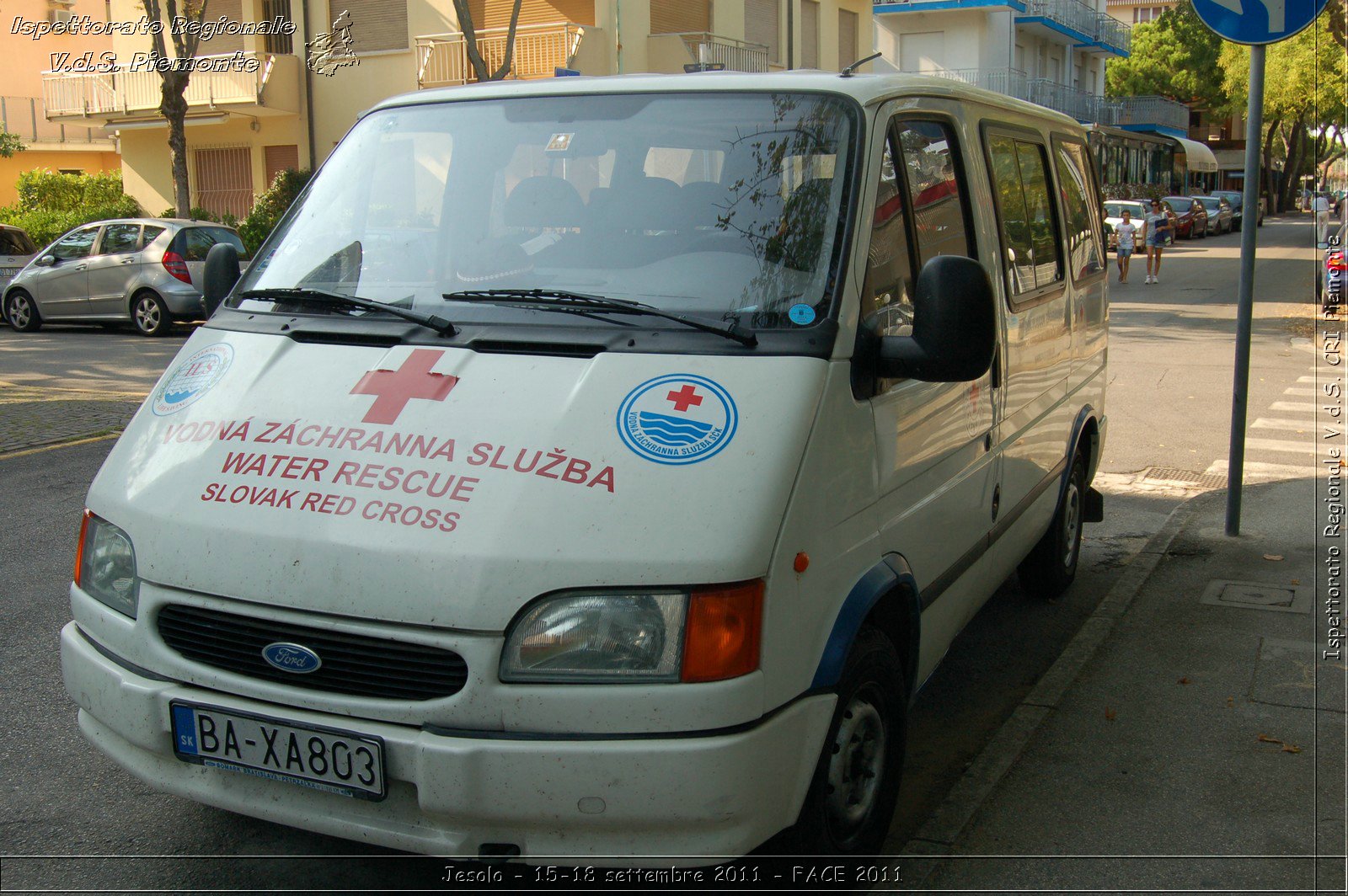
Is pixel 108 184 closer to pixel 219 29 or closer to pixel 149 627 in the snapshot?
pixel 219 29

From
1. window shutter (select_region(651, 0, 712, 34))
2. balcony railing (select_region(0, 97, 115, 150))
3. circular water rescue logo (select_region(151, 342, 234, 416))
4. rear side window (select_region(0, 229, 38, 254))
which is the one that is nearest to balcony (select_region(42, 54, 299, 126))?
window shutter (select_region(651, 0, 712, 34))

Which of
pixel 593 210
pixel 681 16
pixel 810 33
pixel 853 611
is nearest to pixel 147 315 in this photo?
pixel 681 16

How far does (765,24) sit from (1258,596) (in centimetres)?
2722

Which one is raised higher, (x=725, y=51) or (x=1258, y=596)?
(x=725, y=51)

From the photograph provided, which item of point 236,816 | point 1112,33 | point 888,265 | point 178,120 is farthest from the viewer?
point 1112,33

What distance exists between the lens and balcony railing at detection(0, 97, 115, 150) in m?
41.8

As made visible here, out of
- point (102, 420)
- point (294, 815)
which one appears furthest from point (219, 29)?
point (294, 815)

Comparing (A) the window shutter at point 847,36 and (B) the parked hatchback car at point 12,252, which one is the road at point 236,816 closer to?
(B) the parked hatchback car at point 12,252

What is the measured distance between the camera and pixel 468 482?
9.18ft

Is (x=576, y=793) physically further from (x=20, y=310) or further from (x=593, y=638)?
(x=20, y=310)

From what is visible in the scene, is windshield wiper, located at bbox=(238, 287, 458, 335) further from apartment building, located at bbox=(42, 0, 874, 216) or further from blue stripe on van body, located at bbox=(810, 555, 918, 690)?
apartment building, located at bbox=(42, 0, 874, 216)

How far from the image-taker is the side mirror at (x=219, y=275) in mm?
4277

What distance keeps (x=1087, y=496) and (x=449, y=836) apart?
15.2 ft

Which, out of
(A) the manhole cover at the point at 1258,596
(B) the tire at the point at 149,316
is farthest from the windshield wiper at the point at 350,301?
(B) the tire at the point at 149,316
